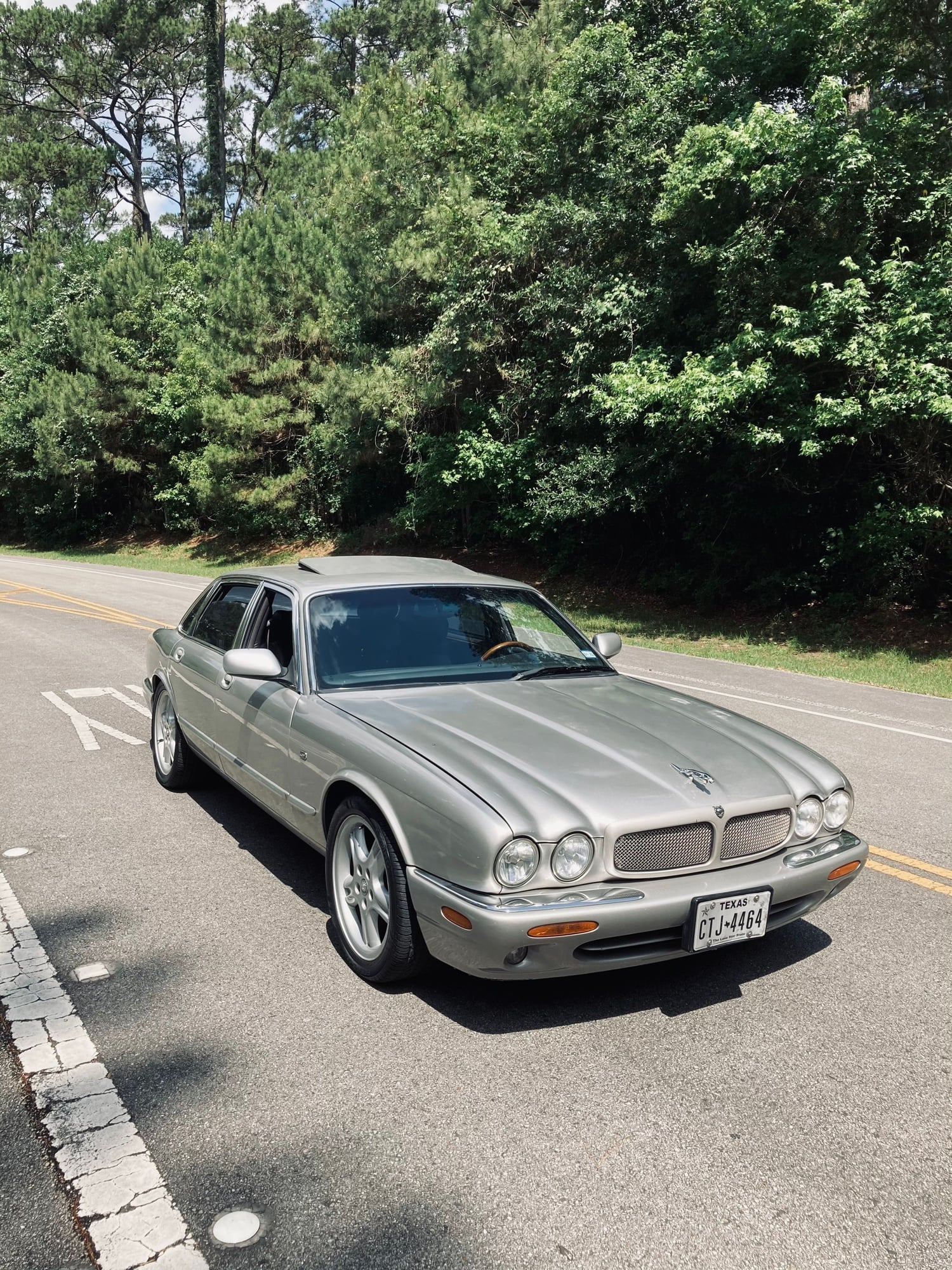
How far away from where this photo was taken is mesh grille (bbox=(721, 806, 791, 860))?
140 inches

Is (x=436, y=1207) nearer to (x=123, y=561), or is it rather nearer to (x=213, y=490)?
(x=213, y=490)

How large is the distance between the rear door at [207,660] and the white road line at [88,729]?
177 centimetres

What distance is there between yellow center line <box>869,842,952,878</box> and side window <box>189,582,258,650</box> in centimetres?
373

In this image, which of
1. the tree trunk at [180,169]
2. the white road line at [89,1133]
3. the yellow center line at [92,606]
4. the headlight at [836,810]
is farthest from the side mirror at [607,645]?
the tree trunk at [180,169]

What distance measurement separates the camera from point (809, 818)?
151 inches

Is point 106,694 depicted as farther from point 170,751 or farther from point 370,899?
point 370,899

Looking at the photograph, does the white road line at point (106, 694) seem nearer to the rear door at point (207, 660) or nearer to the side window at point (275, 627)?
the rear door at point (207, 660)

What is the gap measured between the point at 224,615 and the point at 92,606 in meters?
14.5

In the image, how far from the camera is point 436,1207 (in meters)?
2.55

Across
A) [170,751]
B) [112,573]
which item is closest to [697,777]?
[170,751]

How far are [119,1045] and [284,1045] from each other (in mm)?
559

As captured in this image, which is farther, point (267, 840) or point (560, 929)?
point (267, 840)

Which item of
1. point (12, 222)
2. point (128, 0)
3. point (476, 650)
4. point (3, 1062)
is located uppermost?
point (128, 0)

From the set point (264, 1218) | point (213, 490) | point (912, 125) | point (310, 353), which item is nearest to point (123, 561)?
point (213, 490)
